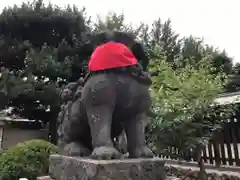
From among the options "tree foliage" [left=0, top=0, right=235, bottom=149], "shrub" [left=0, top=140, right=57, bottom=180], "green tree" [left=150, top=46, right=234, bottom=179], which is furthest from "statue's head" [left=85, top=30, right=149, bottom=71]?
"tree foliage" [left=0, top=0, right=235, bottom=149]

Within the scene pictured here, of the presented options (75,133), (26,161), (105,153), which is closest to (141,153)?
(105,153)

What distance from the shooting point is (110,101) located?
5.03 feet

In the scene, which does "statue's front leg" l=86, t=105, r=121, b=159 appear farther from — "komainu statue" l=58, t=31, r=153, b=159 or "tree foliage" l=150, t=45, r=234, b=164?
"tree foliage" l=150, t=45, r=234, b=164

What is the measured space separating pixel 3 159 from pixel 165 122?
90.6 inches

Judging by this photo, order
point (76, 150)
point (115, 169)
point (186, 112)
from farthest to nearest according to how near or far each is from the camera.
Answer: point (186, 112), point (76, 150), point (115, 169)

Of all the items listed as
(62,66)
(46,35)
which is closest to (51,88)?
(62,66)

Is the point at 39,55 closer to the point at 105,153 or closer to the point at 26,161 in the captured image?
the point at 26,161

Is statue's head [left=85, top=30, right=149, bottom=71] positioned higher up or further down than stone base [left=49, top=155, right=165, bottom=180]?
higher up

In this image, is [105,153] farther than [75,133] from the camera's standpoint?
No

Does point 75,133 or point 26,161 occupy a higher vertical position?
point 75,133

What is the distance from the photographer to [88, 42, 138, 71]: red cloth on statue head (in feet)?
5.14

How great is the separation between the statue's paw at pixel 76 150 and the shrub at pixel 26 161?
2092 mm

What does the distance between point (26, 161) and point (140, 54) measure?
107 inches

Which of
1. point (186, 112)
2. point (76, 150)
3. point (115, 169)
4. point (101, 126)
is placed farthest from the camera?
point (186, 112)
